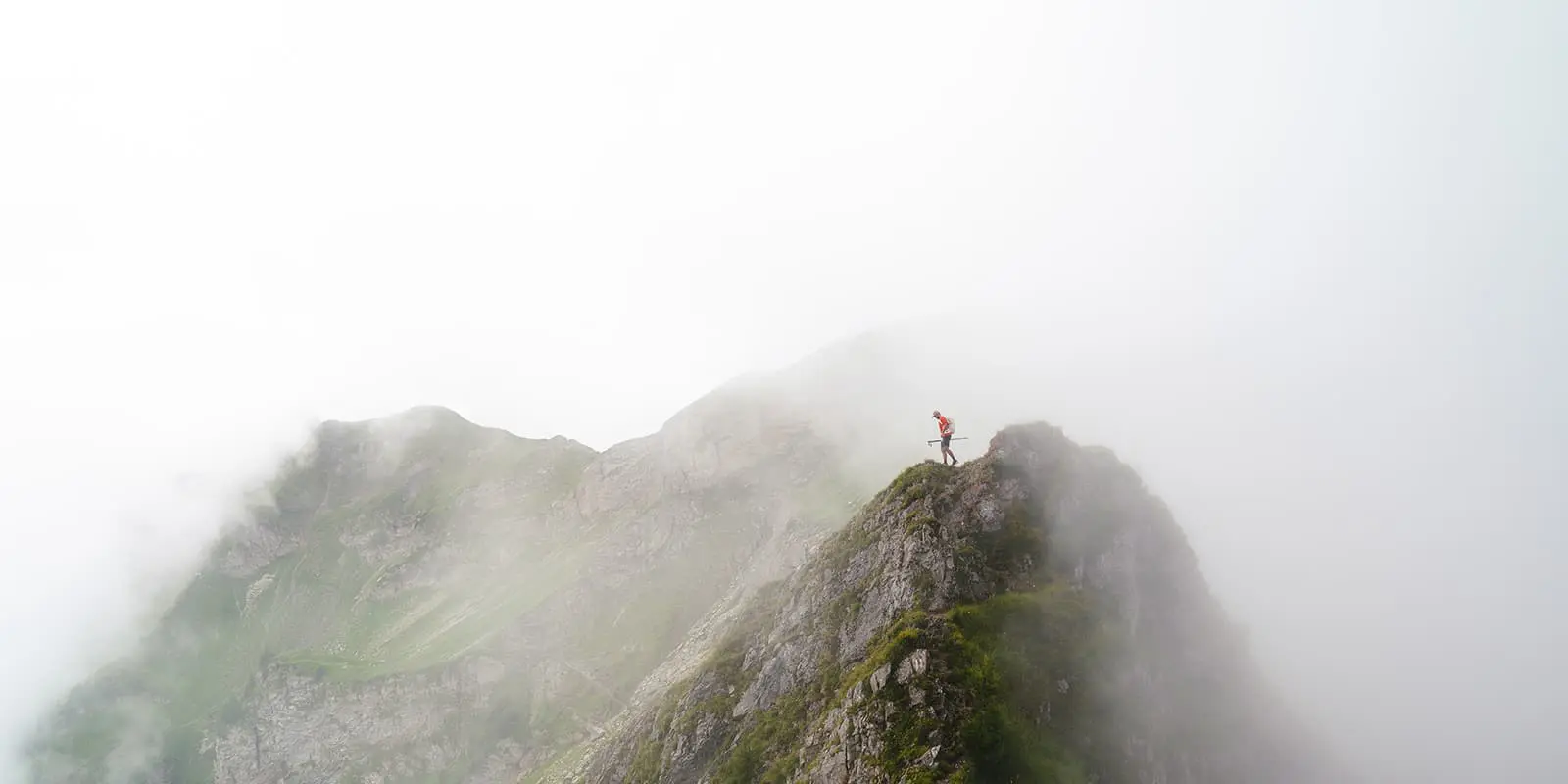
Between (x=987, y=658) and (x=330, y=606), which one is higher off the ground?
(x=987, y=658)

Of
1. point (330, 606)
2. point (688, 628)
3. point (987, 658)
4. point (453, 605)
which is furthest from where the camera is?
point (330, 606)

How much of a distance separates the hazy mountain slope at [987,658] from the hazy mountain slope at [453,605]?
54.2 m

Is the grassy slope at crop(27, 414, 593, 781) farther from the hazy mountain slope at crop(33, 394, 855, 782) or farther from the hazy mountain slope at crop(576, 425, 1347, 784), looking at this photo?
the hazy mountain slope at crop(576, 425, 1347, 784)

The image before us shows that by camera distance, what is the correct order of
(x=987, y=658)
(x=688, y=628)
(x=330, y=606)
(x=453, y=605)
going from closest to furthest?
(x=987, y=658)
(x=688, y=628)
(x=453, y=605)
(x=330, y=606)

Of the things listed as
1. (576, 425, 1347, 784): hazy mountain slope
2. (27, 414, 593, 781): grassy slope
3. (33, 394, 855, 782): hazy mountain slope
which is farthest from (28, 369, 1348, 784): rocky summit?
(27, 414, 593, 781): grassy slope

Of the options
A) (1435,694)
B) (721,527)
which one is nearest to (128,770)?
(721,527)

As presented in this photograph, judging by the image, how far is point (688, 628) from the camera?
11612 centimetres

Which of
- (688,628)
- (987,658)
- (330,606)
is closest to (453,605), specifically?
(330,606)

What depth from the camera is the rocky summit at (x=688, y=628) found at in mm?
40969

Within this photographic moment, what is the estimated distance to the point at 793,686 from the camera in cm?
4716

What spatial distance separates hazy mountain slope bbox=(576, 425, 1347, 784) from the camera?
36781 millimetres

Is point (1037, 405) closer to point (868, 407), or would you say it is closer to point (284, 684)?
point (868, 407)

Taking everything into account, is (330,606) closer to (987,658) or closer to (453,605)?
(453,605)

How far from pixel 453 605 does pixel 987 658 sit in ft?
415
